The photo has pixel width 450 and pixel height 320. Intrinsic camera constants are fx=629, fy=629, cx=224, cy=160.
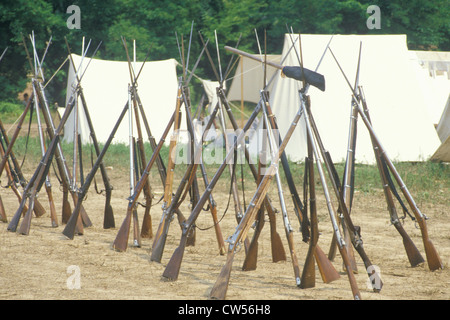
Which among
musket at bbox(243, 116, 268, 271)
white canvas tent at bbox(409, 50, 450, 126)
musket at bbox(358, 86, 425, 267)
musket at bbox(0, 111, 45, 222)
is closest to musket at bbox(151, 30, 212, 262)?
musket at bbox(243, 116, 268, 271)

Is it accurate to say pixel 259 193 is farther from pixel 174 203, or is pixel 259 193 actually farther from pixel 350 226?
pixel 174 203

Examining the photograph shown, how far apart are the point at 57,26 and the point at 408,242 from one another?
21318 millimetres

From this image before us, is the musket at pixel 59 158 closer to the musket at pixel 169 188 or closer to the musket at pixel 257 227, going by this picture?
the musket at pixel 169 188

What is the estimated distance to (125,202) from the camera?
31.6ft

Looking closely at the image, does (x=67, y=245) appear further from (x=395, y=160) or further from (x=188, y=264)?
(x=395, y=160)

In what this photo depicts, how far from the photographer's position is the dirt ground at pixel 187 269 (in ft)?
15.4

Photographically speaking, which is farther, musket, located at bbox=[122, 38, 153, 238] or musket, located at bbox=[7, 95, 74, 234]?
musket, located at bbox=[7, 95, 74, 234]

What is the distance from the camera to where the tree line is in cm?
2503

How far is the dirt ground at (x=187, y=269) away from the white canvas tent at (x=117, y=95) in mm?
7441

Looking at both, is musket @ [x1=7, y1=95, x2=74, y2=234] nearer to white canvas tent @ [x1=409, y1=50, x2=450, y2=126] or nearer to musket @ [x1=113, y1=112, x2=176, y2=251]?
musket @ [x1=113, y1=112, x2=176, y2=251]

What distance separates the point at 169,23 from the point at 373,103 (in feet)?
56.5

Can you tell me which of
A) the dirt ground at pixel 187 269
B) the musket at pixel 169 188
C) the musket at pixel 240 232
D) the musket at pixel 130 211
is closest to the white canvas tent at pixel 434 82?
the dirt ground at pixel 187 269

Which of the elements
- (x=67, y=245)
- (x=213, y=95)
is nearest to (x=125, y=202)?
(x=67, y=245)

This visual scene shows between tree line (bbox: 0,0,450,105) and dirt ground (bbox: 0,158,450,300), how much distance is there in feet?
60.0
